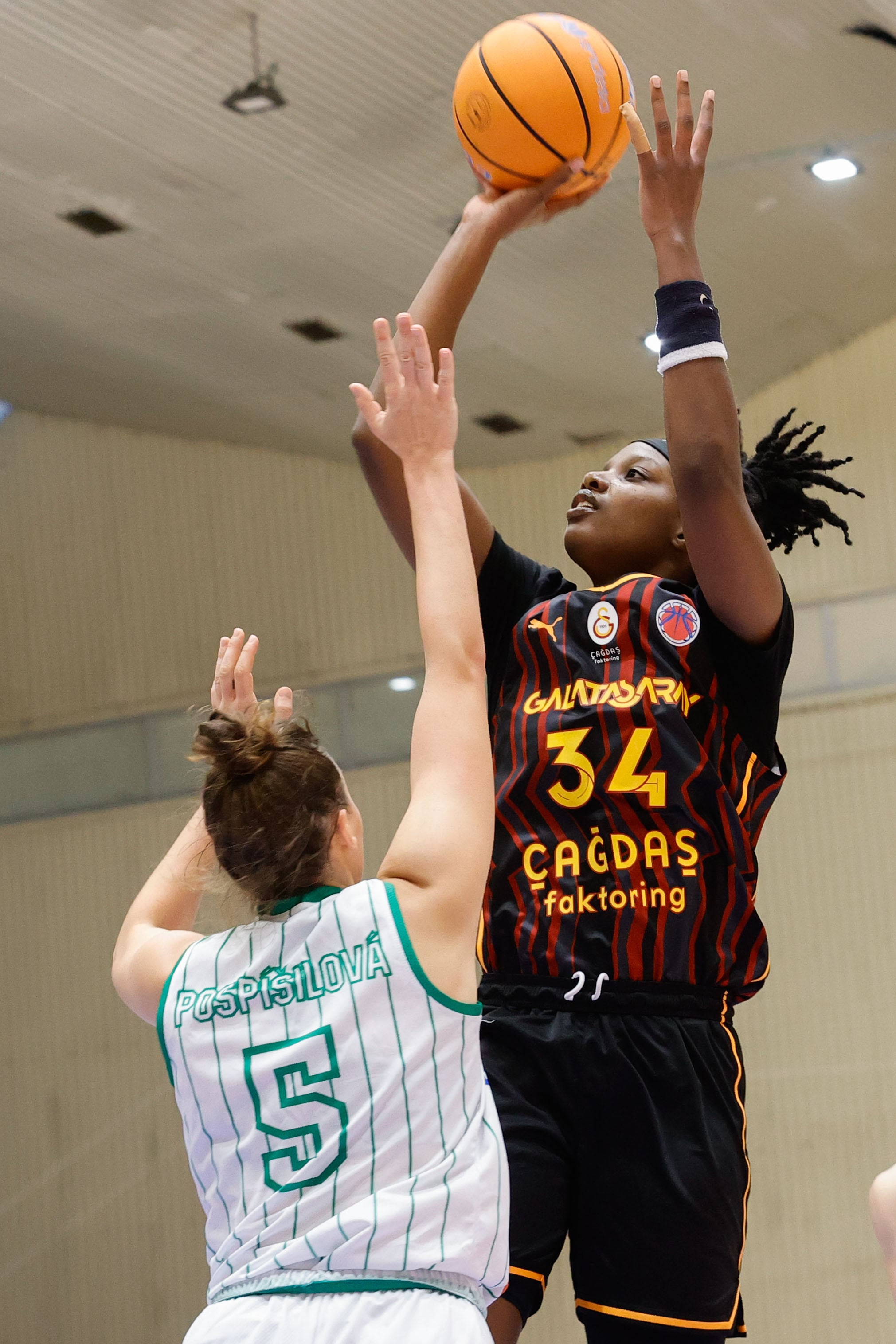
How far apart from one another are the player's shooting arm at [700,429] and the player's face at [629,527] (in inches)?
11.9

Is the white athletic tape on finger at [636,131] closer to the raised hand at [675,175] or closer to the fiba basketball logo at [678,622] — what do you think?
the raised hand at [675,175]

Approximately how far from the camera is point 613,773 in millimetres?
2248

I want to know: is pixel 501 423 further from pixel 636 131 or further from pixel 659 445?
pixel 636 131

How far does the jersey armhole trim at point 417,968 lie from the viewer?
1539mm

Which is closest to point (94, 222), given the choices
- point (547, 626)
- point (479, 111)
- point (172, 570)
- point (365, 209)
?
point (365, 209)

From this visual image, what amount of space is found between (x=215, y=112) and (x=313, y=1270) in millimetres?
4070

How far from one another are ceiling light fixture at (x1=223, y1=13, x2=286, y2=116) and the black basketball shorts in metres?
3.36

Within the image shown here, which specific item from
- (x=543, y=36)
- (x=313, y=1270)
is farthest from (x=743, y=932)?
(x=543, y=36)

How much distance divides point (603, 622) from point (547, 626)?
104 millimetres

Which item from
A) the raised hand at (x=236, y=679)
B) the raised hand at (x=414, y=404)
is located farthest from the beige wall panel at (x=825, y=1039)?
the raised hand at (x=414, y=404)

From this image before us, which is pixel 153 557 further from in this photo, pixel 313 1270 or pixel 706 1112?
pixel 313 1270

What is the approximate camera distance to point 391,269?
5668mm

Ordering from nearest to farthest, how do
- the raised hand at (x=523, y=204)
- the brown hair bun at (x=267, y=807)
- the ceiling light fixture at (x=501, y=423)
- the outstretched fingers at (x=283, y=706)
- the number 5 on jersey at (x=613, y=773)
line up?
the brown hair bun at (x=267, y=807), the outstretched fingers at (x=283, y=706), the number 5 on jersey at (x=613, y=773), the raised hand at (x=523, y=204), the ceiling light fixture at (x=501, y=423)

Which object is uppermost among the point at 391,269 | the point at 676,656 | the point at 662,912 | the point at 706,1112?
the point at 391,269
